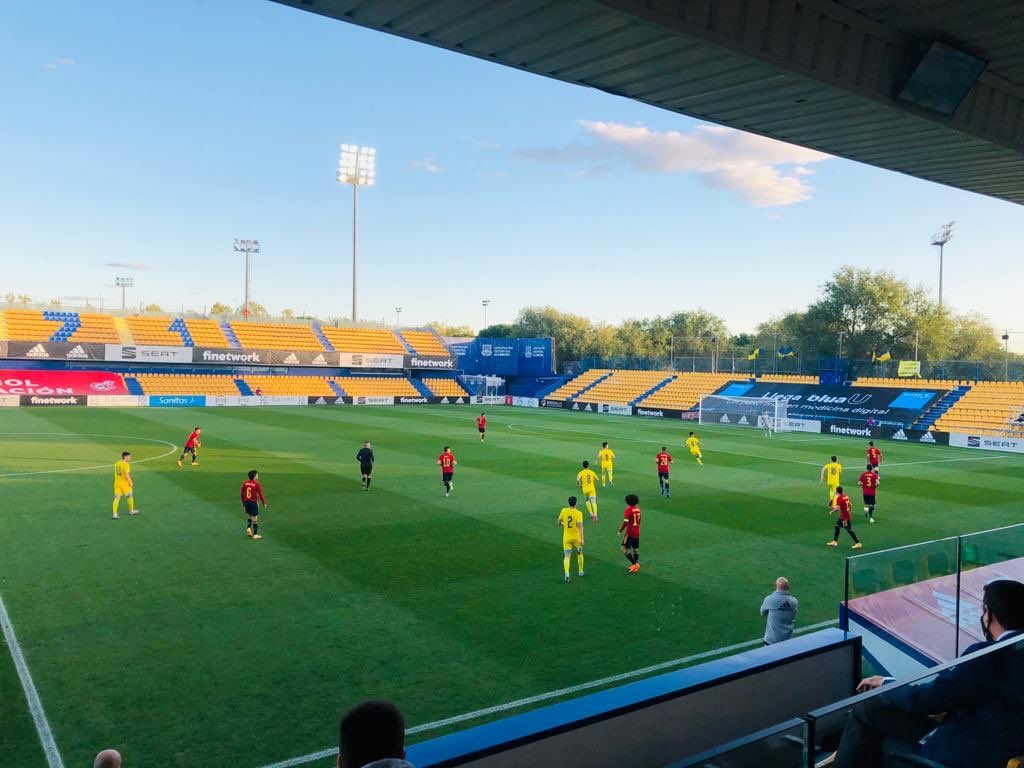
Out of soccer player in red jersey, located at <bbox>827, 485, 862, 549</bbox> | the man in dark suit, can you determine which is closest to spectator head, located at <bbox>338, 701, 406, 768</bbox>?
the man in dark suit

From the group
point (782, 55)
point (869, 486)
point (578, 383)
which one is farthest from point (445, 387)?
point (782, 55)

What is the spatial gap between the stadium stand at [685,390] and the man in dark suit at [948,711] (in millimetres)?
50137

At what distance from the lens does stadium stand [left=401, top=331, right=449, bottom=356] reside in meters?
73.9

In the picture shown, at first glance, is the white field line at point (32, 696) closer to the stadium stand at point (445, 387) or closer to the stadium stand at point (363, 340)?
the stadium stand at point (445, 387)

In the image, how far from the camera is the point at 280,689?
8.50 metres

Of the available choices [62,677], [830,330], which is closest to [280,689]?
[62,677]

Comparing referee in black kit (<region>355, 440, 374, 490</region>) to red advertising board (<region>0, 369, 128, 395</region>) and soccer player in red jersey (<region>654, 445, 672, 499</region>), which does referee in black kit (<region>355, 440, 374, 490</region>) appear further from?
red advertising board (<region>0, 369, 128, 395</region>)

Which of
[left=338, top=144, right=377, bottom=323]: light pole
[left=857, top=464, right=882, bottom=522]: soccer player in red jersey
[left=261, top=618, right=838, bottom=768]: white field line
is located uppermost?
[left=338, top=144, right=377, bottom=323]: light pole

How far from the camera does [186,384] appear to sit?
58.5 m

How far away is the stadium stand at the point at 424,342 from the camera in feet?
242

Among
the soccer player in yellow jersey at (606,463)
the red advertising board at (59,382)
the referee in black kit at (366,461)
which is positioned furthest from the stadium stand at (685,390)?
the red advertising board at (59,382)

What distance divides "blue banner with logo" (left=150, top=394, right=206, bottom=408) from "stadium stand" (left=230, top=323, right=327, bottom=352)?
26.8 ft

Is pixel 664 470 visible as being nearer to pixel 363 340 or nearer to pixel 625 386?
pixel 625 386

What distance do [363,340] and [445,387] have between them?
912 centimetres
